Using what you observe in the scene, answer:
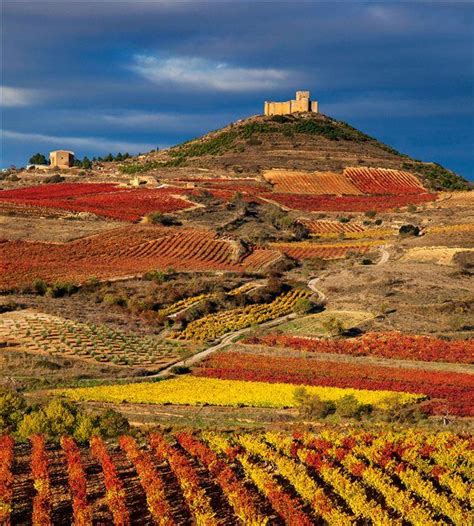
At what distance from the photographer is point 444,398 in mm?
32500

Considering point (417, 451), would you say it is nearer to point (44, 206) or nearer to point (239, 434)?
point (239, 434)

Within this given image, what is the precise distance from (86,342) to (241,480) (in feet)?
81.2

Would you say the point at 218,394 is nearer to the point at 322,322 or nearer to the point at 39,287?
the point at 322,322

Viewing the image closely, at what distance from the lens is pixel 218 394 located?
33.8m

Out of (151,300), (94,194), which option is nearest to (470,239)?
(151,300)

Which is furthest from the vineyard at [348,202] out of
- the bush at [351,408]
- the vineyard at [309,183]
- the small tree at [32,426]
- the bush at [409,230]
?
the small tree at [32,426]

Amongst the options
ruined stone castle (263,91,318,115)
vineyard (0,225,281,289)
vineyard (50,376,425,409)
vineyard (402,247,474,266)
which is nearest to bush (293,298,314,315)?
vineyard (0,225,281,289)

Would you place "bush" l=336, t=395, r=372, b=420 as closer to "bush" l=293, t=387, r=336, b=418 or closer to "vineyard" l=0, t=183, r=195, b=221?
"bush" l=293, t=387, r=336, b=418

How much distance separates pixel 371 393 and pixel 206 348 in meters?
13.1

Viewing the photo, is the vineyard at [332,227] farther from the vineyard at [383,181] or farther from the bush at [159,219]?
the vineyard at [383,181]

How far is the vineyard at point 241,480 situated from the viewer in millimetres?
17266

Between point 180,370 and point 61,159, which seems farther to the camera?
point 61,159

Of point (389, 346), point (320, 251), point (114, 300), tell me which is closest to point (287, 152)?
point (320, 251)

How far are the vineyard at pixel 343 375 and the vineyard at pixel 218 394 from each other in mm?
761
